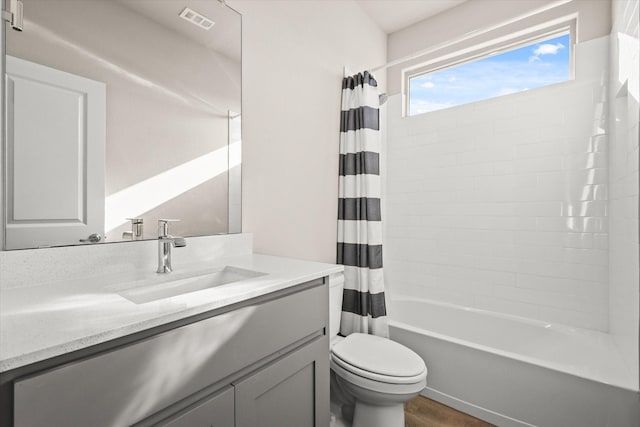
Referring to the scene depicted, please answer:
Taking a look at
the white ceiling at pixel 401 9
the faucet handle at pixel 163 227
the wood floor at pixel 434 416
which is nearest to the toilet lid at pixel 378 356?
the wood floor at pixel 434 416

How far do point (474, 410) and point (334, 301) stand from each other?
0.98 meters

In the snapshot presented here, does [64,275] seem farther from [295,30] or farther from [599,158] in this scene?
[599,158]

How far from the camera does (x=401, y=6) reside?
252cm

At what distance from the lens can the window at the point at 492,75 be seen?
218 centimetres

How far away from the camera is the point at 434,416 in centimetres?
179

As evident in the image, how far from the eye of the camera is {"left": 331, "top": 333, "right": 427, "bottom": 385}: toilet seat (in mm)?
1417

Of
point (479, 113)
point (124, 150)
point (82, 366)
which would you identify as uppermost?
point (479, 113)

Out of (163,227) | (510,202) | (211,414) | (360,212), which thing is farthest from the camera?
(510,202)

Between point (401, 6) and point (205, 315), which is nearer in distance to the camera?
point (205, 315)

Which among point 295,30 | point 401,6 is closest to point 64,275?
point 295,30

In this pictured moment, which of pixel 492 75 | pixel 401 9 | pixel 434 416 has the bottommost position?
pixel 434 416

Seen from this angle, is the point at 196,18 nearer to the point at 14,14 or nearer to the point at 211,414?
the point at 14,14

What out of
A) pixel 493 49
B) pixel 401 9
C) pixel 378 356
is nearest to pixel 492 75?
pixel 493 49

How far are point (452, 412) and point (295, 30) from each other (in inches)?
95.7
